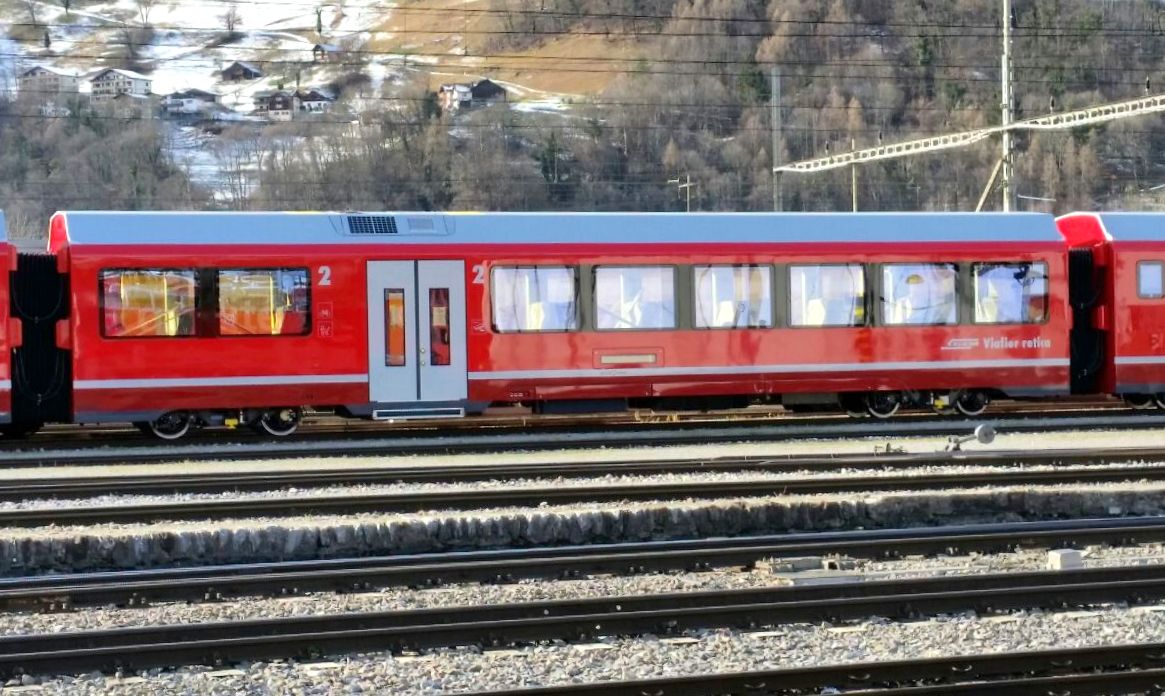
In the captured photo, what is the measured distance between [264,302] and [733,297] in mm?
6814

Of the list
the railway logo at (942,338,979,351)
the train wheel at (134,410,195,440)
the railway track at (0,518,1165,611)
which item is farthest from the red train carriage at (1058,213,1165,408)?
the train wheel at (134,410,195,440)

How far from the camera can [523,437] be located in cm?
2064

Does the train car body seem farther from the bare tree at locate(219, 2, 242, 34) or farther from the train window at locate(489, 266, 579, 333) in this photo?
the bare tree at locate(219, 2, 242, 34)

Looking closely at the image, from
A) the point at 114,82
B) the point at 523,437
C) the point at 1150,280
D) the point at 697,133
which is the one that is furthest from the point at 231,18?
the point at 1150,280

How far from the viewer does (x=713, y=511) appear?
1338 cm

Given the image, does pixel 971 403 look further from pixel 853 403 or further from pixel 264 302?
pixel 264 302

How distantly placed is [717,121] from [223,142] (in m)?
40.4

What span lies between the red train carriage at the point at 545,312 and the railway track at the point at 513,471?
138 inches

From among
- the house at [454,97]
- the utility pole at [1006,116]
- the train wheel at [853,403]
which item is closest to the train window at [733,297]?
the train wheel at [853,403]

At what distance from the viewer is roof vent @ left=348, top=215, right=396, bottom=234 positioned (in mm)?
20469

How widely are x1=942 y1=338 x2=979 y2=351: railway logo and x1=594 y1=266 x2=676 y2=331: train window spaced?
438 centimetres

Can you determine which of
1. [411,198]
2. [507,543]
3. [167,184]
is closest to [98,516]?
[507,543]

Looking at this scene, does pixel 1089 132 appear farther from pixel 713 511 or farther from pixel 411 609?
pixel 411 609

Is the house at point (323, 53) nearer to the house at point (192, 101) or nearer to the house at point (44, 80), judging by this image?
the house at point (192, 101)
